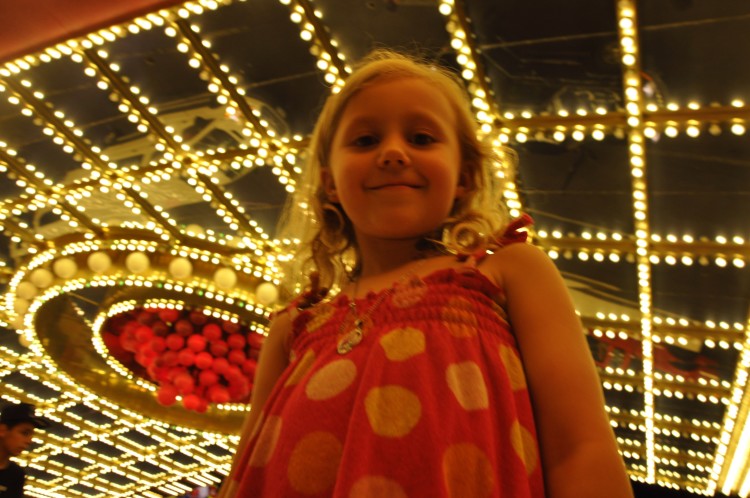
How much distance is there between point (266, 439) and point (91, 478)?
70.9 feet

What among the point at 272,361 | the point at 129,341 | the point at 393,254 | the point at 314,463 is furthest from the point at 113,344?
the point at 314,463

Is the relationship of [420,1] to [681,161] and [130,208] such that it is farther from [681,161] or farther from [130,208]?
[130,208]

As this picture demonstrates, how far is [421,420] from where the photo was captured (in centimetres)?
130

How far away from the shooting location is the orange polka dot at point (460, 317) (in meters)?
1.45

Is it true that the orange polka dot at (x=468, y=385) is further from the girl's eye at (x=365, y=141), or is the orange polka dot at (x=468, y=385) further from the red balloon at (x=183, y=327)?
the red balloon at (x=183, y=327)

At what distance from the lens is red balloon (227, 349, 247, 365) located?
8.45 meters

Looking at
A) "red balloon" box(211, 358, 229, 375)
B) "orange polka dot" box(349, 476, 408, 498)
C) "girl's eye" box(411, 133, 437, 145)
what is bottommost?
"orange polka dot" box(349, 476, 408, 498)

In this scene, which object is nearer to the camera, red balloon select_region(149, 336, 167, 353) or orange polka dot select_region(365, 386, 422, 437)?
orange polka dot select_region(365, 386, 422, 437)

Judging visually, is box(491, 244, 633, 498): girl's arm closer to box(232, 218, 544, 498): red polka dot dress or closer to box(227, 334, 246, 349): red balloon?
box(232, 218, 544, 498): red polka dot dress

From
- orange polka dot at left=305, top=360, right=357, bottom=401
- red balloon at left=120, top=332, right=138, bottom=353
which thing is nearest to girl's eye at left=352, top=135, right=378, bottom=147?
orange polka dot at left=305, top=360, right=357, bottom=401

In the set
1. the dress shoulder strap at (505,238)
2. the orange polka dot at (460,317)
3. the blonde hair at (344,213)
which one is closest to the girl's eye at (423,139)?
the blonde hair at (344,213)

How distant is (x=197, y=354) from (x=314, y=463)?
7250 mm

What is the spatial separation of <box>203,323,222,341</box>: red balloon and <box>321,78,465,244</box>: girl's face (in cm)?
674

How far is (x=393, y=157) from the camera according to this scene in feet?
5.47
